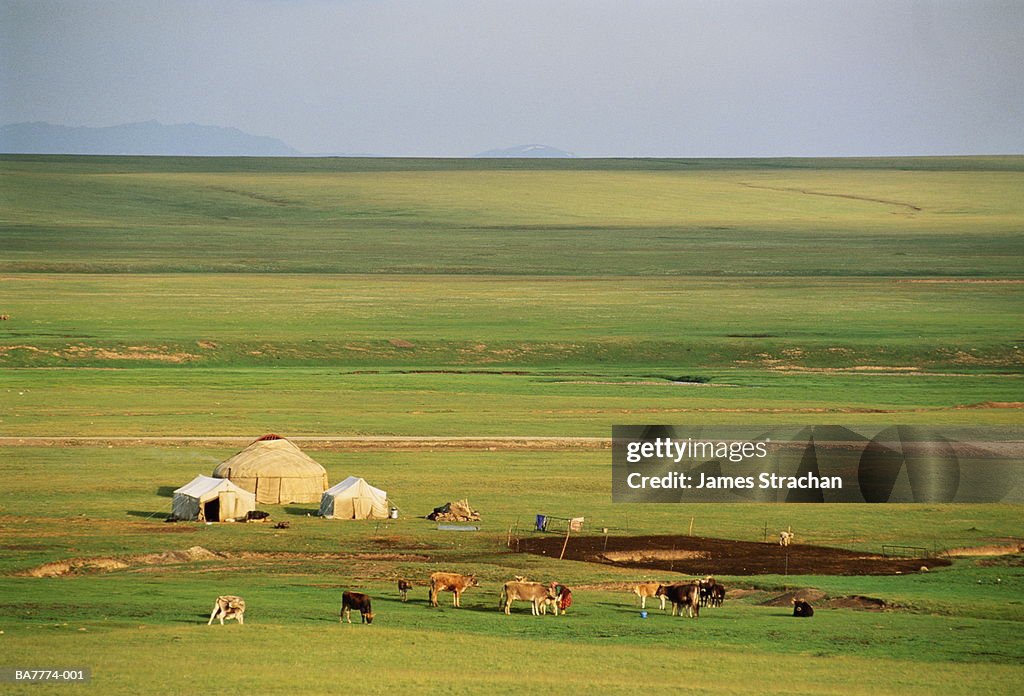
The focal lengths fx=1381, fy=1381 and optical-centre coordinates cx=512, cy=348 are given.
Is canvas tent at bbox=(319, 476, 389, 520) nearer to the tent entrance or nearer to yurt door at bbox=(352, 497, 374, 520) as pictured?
yurt door at bbox=(352, 497, 374, 520)

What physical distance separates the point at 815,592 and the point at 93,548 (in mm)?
19732

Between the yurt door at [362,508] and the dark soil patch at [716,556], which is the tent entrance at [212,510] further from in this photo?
the dark soil patch at [716,556]

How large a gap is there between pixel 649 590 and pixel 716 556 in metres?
7.85

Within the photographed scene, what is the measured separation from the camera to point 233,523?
4419cm

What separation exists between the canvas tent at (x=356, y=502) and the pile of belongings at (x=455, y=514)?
1.76m

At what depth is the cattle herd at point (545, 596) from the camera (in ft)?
98.5

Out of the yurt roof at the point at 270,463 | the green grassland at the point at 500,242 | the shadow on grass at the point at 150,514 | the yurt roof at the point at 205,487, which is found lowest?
the shadow on grass at the point at 150,514

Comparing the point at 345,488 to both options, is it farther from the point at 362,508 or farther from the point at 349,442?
the point at 349,442

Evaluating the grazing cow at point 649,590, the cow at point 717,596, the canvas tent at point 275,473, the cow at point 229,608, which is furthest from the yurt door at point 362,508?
the cow at point 229,608

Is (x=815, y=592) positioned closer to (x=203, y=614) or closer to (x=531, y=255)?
(x=203, y=614)

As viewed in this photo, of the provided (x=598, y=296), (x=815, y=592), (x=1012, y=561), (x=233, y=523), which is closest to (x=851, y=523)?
(x=1012, y=561)

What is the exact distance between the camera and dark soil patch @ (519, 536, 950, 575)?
37.9 m

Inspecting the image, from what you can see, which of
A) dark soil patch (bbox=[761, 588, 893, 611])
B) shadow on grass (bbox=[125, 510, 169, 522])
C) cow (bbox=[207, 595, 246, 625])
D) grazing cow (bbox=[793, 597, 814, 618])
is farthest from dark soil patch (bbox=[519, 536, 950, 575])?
cow (bbox=[207, 595, 246, 625])

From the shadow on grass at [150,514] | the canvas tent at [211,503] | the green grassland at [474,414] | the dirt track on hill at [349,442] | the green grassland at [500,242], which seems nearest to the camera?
the green grassland at [474,414]
